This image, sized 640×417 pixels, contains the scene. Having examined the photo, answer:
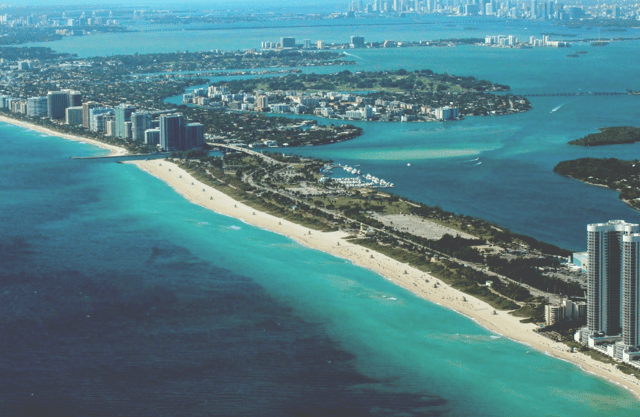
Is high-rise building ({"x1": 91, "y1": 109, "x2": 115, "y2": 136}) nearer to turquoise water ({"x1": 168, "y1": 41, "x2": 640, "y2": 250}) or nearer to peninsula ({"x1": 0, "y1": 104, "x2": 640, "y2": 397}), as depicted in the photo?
turquoise water ({"x1": 168, "y1": 41, "x2": 640, "y2": 250})

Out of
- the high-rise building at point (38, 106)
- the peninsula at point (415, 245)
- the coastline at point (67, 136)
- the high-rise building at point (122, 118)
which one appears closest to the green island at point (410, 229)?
the peninsula at point (415, 245)

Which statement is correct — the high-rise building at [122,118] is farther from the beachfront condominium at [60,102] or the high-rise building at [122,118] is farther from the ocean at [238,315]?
the ocean at [238,315]

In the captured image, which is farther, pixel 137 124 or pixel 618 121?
pixel 618 121

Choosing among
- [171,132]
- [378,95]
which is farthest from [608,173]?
[378,95]

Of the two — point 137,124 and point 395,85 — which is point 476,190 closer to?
point 137,124

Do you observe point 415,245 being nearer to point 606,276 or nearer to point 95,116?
point 606,276

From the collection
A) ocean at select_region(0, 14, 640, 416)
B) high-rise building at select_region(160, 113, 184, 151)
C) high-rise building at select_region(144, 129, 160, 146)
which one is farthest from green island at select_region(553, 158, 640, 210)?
high-rise building at select_region(144, 129, 160, 146)

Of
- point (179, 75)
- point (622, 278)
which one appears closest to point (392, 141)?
point (622, 278)
